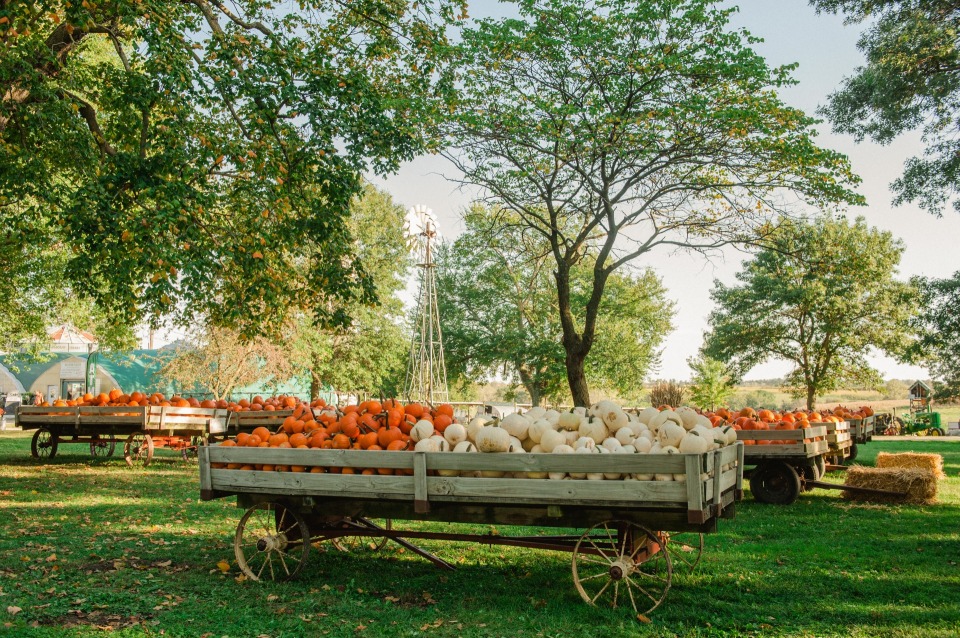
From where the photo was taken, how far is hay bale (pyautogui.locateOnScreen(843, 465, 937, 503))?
1080 cm

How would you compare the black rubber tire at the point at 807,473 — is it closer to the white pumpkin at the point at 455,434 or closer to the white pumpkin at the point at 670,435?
the white pumpkin at the point at 670,435

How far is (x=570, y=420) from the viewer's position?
19.5ft

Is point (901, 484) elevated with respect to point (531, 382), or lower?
lower

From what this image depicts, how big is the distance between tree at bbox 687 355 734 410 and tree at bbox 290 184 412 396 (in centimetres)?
1609

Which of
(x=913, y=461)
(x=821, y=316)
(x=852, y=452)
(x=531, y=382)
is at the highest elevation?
(x=821, y=316)

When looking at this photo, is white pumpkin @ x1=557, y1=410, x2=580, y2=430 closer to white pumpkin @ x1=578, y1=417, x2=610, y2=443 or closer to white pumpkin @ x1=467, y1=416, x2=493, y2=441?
white pumpkin @ x1=578, y1=417, x2=610, y2=443

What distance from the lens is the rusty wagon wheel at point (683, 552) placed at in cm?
653

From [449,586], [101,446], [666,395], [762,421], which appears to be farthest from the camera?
[666,395]


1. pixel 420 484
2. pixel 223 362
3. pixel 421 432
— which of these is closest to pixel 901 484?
pixel 421 432

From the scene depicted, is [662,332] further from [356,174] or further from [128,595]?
[128,595]

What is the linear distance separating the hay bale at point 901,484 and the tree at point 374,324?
24.5 m

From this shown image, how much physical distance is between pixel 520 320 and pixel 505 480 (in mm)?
32119

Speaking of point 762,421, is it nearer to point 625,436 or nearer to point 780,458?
point 780,458

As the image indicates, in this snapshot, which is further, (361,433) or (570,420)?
→ (361,433)
